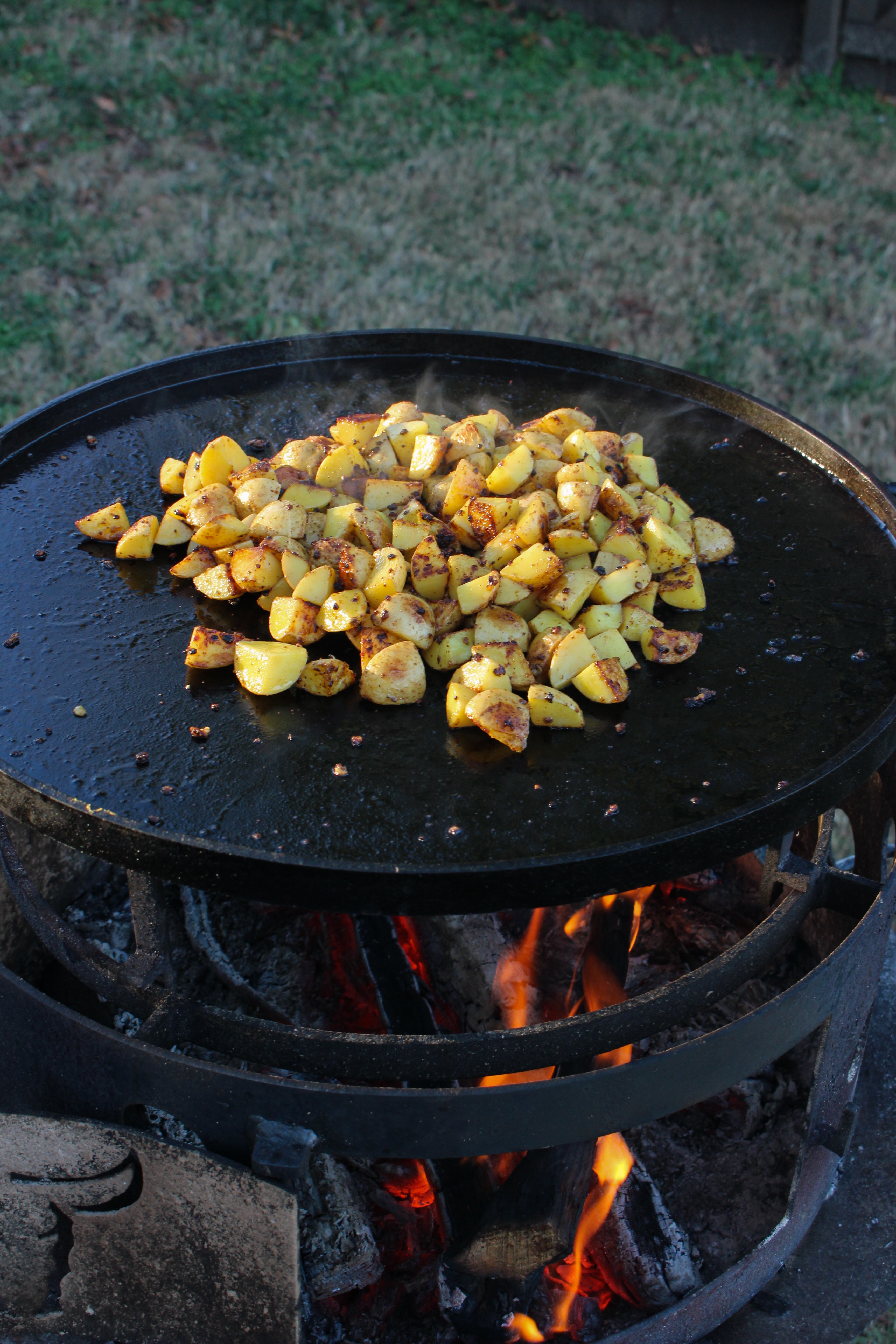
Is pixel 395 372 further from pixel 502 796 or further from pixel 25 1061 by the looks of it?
pixel 25 1061

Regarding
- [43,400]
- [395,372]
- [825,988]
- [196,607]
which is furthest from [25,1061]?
[43,400]

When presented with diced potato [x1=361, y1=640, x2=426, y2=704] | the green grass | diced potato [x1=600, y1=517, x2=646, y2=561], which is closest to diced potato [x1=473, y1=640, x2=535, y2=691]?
diced potato [x1=361, y1=640, x2=426, y2=704]

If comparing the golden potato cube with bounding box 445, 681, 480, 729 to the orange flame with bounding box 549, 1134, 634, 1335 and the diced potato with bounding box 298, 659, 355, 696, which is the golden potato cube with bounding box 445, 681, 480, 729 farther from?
the orange flame with bounding box 549, 1134, 634, 1335

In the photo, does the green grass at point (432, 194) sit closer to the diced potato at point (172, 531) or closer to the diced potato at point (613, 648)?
the diced potato at point (172, 531)

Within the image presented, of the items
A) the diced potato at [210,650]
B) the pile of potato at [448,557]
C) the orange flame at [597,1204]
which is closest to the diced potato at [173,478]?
the pile of potato at [448,557]

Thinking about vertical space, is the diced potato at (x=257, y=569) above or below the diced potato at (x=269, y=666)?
above

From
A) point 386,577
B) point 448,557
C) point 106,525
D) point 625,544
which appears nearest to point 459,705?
point 386,577
